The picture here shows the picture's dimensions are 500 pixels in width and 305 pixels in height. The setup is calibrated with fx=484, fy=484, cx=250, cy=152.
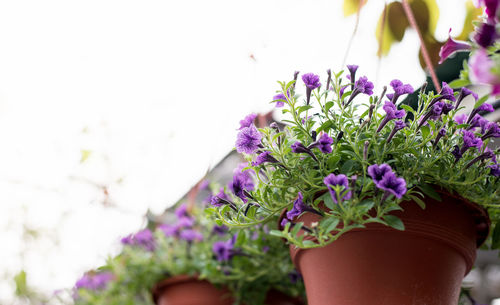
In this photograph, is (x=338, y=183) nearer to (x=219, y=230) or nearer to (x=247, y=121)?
(x=247, y=121)

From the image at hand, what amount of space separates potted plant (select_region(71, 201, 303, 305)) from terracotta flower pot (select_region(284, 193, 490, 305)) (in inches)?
11.6

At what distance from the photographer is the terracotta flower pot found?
0.62m

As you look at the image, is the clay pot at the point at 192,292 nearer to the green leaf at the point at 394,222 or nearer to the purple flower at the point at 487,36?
the green leaf at the point at 394,222

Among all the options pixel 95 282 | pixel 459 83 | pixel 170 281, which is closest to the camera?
pixel 459 83

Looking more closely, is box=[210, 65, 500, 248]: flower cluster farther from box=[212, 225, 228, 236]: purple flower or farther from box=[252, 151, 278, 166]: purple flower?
box=[212, 225, 228, 236]: purple flower

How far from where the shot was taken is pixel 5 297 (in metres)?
2.21

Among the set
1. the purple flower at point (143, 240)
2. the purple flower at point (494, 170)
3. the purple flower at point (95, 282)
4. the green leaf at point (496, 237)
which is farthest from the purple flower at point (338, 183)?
the purple flower at point (95, 282)

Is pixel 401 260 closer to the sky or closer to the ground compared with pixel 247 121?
closer to the ground

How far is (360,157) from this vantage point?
2.06 feet

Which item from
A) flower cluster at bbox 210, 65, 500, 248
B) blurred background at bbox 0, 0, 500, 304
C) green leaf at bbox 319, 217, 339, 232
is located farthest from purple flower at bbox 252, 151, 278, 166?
blurred background at bbox 0, 0, 500, 304

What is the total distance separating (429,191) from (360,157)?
0.10 metres

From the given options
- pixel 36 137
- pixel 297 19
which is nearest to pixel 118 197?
pixel 36 137

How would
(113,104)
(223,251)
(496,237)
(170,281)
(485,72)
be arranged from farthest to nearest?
(113,104)
(170,281)
(223,251)
(496,237)
(485,72)

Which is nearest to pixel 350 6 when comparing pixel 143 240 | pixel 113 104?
pixel 143 240
